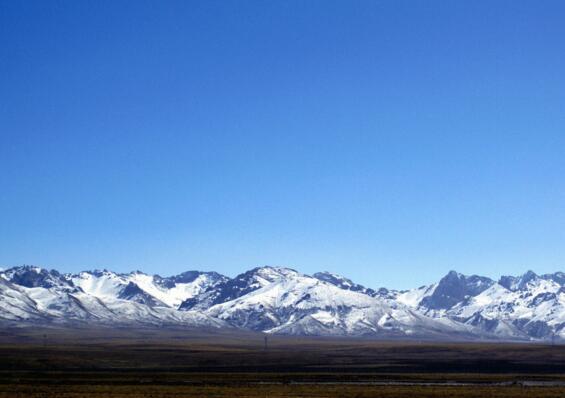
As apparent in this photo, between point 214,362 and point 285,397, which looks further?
point 214,362

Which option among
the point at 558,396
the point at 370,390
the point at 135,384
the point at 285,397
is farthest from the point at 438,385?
the point at 135,384

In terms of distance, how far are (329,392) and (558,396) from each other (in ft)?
84.6

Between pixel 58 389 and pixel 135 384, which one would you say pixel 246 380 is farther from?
pixel 58 389

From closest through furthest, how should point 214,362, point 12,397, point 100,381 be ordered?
point 12,397 → point 100,381 → point 214,362

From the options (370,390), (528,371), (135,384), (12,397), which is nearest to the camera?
(12,397)

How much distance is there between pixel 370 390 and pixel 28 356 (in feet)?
405

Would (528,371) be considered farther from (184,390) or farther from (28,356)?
(28,356)

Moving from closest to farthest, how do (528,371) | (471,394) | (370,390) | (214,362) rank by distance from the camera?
(471,394), (370,390), (528,371), (214,362)

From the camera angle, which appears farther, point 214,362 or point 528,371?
point 214,362

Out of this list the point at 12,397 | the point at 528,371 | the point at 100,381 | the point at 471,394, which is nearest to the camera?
the point at 12,397

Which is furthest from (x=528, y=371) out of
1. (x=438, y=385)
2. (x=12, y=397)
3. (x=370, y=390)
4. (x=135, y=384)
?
(x=12, y=397)

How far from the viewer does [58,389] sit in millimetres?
96875

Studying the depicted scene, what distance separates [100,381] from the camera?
382 ft

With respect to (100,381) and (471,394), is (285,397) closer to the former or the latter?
(471,394)
